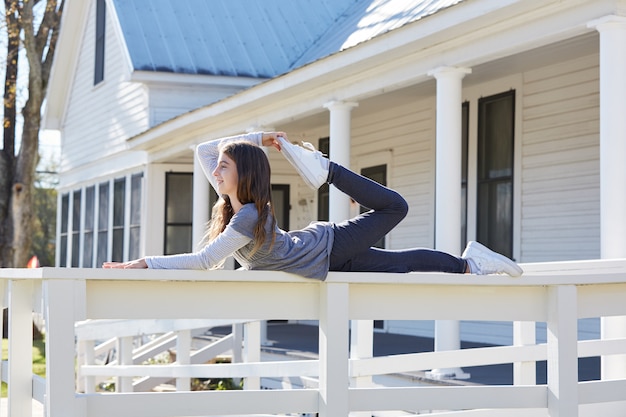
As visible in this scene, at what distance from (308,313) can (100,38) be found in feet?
57.4

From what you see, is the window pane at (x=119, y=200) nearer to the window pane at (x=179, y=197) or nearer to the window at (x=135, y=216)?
the window at (x=135, y=216)

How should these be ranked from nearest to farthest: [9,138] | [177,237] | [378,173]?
1. [378,173]
2. [177,237]
3. [9,138]

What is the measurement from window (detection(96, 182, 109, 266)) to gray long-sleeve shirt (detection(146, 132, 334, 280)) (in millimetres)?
15990

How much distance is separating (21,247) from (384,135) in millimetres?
9122

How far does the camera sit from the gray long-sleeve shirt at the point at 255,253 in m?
3.79

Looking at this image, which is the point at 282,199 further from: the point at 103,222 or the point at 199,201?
the point at 103,222

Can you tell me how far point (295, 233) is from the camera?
422 cm

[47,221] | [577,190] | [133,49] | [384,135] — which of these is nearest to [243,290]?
[577,190]

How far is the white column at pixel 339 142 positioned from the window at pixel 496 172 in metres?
1.83

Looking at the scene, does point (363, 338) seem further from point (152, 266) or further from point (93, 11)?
point (93, 11)

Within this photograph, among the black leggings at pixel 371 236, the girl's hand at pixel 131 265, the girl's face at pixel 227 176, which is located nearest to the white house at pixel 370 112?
the black leggings at pixel 371 236

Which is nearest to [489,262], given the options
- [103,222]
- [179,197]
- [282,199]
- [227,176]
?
[227,176]

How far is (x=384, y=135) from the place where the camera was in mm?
14312

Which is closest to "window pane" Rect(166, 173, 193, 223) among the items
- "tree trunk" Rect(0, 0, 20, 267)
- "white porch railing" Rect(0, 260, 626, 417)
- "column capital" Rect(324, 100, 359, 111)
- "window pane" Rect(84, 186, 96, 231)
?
"window pane" Rect(84, 186, 96, 231)
